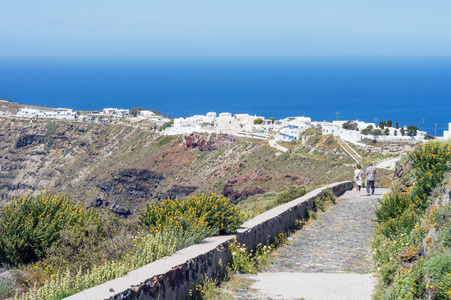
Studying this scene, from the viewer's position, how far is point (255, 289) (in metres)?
6.15

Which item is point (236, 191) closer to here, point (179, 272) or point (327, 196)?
point (327, 196)

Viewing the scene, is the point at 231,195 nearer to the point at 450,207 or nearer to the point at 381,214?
the point at 381,214

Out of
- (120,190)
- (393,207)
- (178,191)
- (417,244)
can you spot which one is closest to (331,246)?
(393,207)

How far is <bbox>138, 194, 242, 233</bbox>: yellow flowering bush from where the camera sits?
711cm

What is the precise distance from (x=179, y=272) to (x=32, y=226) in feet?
9.84

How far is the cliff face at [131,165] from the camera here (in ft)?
192

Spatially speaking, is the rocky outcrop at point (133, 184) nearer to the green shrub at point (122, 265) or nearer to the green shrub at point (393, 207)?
the green shrub at point (393, 207)

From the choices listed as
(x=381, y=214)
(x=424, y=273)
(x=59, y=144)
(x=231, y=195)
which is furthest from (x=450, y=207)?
(x=59, y=144)

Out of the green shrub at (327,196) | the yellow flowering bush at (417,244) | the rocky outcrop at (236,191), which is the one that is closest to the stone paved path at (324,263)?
the yellow flowering bush at (417,244)

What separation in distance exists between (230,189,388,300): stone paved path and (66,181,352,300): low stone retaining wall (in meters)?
0.45

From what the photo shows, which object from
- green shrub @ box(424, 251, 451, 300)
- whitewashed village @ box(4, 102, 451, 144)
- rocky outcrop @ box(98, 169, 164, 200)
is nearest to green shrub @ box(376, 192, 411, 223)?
green shrub @ box(424, 251, 451, 300)

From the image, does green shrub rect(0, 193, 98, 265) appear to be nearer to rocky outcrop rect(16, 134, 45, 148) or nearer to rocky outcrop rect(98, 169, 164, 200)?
rocky outcrop rect(98, 169, 164, 200)

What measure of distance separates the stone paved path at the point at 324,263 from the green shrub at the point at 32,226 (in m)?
2.66

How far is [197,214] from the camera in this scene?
7.43m
